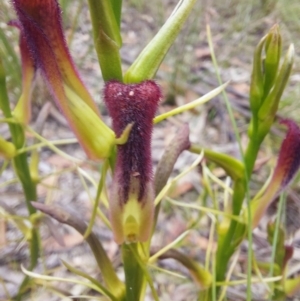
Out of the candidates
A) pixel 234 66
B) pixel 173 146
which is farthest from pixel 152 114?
pixel 234 66

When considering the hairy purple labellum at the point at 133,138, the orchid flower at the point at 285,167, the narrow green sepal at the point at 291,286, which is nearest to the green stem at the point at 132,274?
the hairy purple labellum at the point at 133,138

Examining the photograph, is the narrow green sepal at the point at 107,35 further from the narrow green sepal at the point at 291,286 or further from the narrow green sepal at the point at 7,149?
the narrow green sepal at the point at 291,286

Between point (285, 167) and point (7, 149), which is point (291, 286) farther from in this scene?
point (7, 149)

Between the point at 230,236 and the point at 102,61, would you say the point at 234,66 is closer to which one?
the point at 230,236

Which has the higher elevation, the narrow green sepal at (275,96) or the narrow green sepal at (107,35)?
the narrow green sepal at (107,35)

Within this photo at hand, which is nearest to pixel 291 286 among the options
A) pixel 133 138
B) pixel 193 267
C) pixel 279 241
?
pixel 279 241
